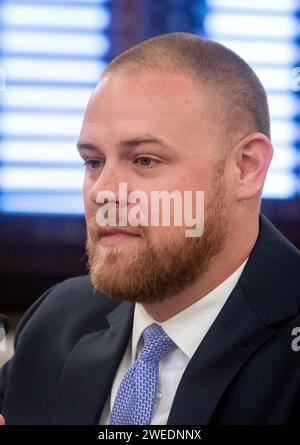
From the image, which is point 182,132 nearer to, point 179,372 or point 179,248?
point 179,248

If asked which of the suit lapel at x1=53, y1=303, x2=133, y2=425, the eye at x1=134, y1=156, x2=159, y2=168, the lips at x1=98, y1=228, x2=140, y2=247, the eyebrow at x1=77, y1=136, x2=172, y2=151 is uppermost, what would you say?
the eyebrow at x1=77, y1=136, x2=172, y2=151

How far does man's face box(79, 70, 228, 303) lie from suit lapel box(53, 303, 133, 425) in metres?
0.08

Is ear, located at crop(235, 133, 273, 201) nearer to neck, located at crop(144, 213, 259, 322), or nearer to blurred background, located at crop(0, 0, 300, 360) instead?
neck, located at crop(144, 213, 259, 322)

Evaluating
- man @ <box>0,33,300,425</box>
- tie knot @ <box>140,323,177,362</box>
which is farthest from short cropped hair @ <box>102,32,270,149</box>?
tie knot @ <box>140,323,177,362</box>

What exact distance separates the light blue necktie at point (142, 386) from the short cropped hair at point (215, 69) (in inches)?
9.4

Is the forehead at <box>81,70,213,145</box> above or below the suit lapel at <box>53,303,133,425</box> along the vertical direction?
above

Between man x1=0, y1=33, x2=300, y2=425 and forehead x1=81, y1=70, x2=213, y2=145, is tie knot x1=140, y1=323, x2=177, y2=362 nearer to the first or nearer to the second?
man x1=0, y1=33, x2=300, y2=425

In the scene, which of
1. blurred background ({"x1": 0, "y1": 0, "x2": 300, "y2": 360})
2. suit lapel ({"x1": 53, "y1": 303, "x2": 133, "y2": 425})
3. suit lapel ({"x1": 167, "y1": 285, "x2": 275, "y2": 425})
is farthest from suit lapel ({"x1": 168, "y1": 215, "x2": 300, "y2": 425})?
blurred background ({"x1": 0, "y1": 0, "x2": 300, "y2": 360})

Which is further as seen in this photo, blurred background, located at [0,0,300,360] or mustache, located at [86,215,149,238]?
blurred background, located at [0,0,300,360]

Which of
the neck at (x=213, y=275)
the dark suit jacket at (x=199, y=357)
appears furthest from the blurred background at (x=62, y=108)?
the neck at (x=213, y=275)

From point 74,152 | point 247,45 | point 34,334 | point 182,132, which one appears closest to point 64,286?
point 34,334

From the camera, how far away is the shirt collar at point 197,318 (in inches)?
31.5

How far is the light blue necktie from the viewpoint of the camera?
773mm

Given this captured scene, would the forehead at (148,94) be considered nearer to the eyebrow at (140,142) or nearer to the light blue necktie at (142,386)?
the eyebrow at (140,142)
